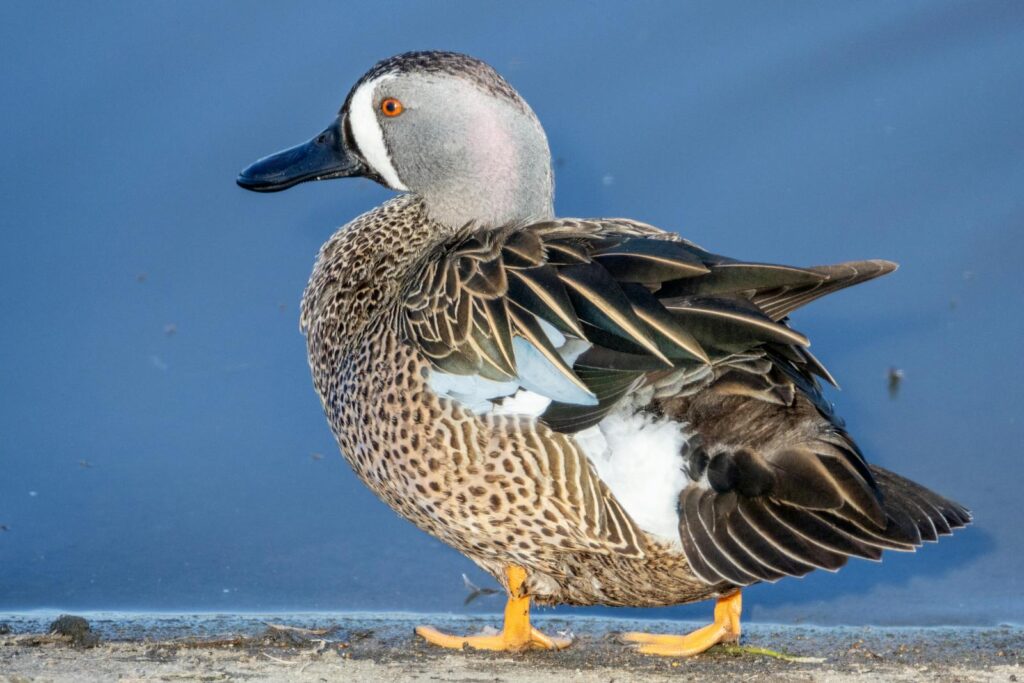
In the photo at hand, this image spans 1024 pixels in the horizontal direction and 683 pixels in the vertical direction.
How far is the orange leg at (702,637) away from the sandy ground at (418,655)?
0.04 meters

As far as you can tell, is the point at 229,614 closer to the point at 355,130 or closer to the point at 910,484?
the point at 355,130

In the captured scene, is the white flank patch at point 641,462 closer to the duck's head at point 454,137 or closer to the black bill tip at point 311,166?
the duck's head at point 454,137

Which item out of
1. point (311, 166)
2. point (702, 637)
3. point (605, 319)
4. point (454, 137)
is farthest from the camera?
point (311, 166)

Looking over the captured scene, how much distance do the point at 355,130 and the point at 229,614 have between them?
1357 millimetres

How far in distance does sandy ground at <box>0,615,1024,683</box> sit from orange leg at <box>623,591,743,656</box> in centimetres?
4

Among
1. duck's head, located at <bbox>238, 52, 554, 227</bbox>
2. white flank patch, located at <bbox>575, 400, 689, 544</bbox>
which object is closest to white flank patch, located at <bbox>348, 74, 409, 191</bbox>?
duck's head, located at <bbox>238, 52, 554, 227</bbox>

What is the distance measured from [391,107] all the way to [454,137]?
19 cm

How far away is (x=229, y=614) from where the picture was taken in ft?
13.3

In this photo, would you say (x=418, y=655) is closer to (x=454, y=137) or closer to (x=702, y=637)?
(x=702, y=637)

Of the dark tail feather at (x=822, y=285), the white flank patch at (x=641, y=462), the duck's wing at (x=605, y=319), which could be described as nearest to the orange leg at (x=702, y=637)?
the white flank patch at (x=641, y=462)

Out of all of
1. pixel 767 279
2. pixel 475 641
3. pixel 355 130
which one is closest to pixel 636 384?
pixel 767 279

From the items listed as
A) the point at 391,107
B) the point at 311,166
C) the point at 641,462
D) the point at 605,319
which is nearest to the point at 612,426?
the point at 641,462

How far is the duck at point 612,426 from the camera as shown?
9.97ft

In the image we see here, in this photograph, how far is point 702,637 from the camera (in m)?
3.63
